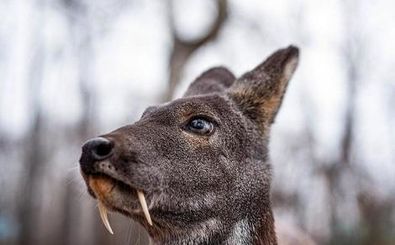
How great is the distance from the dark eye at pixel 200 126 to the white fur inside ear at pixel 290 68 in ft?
3.69

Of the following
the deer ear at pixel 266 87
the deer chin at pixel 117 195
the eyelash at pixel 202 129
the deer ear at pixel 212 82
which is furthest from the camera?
the deer ear at pixel 212 82

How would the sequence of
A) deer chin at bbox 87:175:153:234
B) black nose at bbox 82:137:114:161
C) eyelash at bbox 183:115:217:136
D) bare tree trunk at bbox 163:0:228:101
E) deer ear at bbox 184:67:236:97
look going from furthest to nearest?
bare tree trunk at bbox 163:0:228:101 < deer ear at bbox 184:67:236:97 < eyelash at bbox 183:115:217:136 < deer chin at bbox 87:175:153:234 < black nose at bbox 82:137:114:161

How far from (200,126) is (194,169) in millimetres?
358

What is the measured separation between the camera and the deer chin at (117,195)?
150 inches

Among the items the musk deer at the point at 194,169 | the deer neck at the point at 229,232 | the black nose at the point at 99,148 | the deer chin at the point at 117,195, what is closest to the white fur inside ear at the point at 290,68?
the musk deer at the point at 194,169

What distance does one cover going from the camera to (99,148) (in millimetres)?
3691

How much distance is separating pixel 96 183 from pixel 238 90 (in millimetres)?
1929

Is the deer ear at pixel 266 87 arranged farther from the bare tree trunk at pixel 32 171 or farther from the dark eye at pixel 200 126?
the bare tree trunk at pixel 32 171

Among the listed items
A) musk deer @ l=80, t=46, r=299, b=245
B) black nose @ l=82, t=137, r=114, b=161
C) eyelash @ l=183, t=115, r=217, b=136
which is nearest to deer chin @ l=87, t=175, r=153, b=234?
musk deer @ l=80, t=46, r=299, b=245

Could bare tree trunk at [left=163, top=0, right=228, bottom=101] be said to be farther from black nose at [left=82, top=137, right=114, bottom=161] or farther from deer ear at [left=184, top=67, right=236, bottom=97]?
black nose at [left=82, top=137, right=114, bottom=161]

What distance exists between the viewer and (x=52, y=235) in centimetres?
2267

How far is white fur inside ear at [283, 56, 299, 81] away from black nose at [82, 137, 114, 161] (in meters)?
2.20

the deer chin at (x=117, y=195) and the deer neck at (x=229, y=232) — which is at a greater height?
the deer chin at (x=117, y=195)

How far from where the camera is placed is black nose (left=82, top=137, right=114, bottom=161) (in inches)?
145
